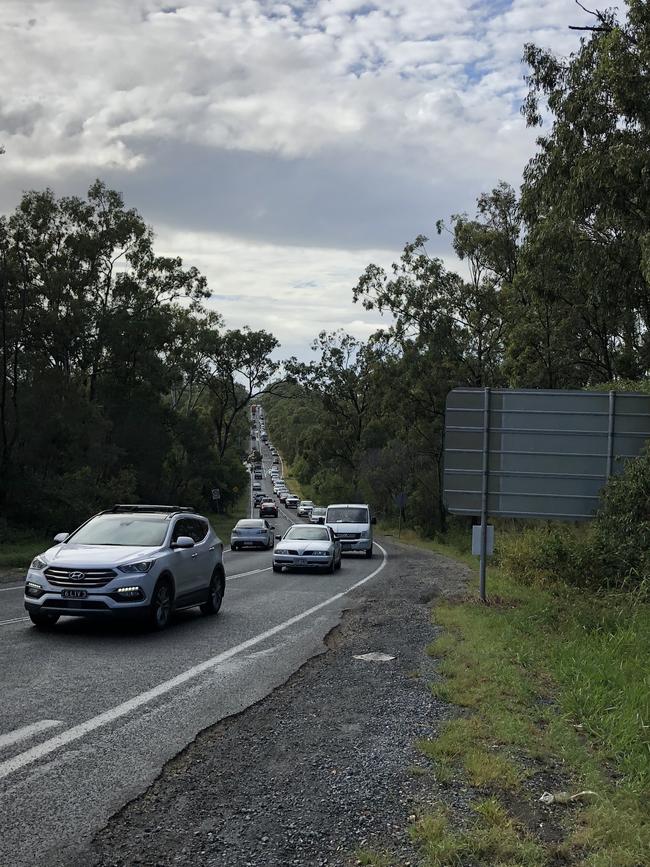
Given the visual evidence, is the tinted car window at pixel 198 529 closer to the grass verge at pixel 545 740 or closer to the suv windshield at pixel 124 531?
the suv windshield at pixel 124 531

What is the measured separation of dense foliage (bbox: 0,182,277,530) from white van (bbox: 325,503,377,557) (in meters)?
11.5

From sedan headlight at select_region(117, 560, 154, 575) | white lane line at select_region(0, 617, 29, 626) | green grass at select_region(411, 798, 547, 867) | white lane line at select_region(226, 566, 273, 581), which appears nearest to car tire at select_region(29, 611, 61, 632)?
white lane line at select_region(0, 617, 29, 626)

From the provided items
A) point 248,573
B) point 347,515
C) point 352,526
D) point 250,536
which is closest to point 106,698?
point 248,573

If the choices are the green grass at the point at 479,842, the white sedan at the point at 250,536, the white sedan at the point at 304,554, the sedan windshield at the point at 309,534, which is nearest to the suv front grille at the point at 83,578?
the green grass at the point at 479,842

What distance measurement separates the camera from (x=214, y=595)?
44.7 ft

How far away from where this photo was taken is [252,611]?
14203mm

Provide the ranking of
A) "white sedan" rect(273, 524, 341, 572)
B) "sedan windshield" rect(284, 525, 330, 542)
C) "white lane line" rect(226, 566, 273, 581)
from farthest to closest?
1. "sedan windshield" rect(284, 525, 330, 542)
2. "white sedan" rect(273, 524, 341, 572)
3. "white lane line" rect(226, 566, 273, 581)

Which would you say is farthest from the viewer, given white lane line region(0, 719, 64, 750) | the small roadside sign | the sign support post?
the small roadside sign

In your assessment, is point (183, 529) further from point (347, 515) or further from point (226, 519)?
point (226, 519)

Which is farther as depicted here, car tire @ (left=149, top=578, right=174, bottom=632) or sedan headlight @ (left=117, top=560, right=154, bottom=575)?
car tire @ (left=149, top=578, right=174, bottom=632)

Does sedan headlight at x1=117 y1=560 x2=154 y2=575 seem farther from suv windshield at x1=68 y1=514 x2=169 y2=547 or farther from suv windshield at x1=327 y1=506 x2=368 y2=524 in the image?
A: suv windshield at x1=327 y1=506 x2=368 y2=524

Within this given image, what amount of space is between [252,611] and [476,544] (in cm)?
407

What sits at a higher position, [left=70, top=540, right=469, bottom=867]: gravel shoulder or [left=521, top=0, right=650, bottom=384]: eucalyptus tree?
[left=521, top=0, right=650, bottom=384]: eucalyptus tree

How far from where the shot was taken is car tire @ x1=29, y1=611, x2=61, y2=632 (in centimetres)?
1073
